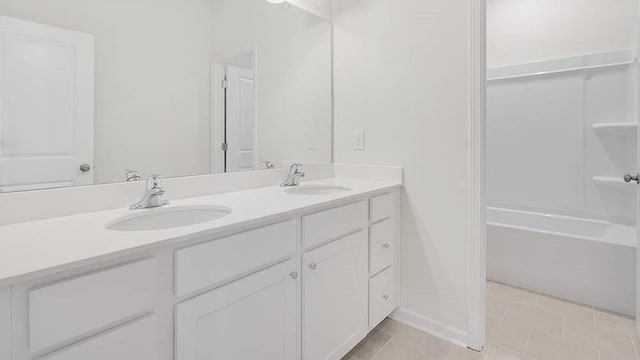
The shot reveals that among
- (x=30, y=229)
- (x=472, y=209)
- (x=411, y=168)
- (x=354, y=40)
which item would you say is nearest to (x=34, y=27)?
(x=30, y=229)

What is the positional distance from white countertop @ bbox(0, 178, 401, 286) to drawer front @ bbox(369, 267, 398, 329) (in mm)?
620

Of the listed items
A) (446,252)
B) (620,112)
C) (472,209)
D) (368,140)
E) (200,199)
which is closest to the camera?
(200,199)

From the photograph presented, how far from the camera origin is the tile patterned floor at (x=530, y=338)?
5.16 ft

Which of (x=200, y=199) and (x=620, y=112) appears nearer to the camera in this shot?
(x=200, y=199)

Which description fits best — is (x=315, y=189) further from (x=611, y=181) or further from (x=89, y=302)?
(x=611, y=181)

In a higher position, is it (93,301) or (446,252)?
(93,301)

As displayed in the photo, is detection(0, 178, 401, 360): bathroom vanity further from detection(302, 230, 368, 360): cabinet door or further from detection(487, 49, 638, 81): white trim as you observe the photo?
detection(487, 49, 638, 81): white trim

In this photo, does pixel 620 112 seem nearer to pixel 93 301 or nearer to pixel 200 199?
pixel 200 199

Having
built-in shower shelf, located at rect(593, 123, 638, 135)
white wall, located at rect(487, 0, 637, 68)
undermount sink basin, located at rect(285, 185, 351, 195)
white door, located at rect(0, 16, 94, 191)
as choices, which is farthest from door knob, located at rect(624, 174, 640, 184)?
white door, located at rect(0, 16, 94, 191)

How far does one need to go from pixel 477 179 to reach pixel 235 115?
1.24m

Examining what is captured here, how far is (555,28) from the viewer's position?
2.60 metres

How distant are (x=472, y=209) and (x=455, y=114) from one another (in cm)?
48

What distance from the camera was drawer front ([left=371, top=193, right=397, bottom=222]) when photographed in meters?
1.66

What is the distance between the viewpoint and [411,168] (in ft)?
6.02
